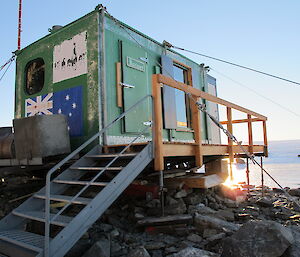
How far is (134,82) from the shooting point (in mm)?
5914

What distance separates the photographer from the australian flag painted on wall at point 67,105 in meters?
5.49

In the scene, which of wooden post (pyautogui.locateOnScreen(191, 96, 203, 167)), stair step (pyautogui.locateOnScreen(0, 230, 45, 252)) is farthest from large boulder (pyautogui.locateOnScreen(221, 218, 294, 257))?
stair step (pyautogui.locateOnScreen(0, 230, 45, 252))

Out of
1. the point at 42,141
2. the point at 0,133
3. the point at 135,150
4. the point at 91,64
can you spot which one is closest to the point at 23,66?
the point at 0,133

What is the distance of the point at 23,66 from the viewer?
698 centimetres

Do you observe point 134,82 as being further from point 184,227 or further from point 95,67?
point 184,227

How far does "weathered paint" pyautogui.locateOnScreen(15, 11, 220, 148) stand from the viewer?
17.2 feet

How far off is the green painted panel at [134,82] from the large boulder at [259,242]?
3180 millimetres

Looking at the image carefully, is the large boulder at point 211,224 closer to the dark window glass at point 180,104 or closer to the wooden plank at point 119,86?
the wooden plank at point 119,86

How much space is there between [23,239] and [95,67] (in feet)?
11.2

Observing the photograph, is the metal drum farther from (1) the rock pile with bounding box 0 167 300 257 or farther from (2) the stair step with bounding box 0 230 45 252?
(2) the stair step with bounding box 0 230 45 252

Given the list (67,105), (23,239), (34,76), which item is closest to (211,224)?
(23,239)

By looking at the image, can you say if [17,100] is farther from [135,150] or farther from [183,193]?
[183,193]

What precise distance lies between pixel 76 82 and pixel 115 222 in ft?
10.2

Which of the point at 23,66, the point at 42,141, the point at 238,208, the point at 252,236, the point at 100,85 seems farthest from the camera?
the point at 23,66
